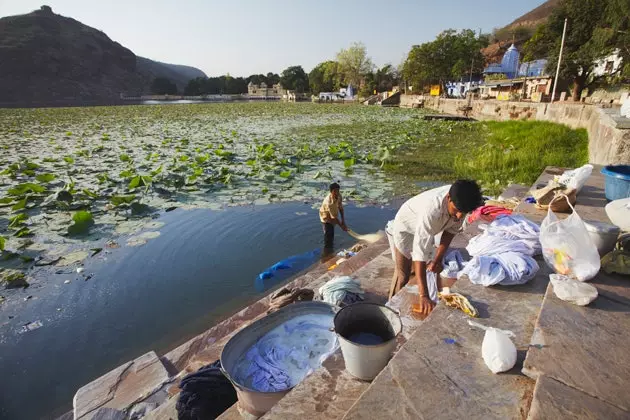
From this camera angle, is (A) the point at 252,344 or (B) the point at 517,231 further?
(B) the point at 517,231

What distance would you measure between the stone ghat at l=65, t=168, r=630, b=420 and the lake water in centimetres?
89

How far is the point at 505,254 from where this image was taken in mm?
2613

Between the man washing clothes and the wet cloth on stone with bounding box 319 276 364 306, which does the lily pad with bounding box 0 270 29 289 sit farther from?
the man washing clothes

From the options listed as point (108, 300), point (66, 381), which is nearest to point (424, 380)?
point (66, 381)

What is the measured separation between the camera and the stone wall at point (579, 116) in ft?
17.0

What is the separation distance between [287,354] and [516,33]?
89.2 m

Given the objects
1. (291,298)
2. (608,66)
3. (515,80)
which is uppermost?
(515,80)

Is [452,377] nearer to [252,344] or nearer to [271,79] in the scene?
[252,344]

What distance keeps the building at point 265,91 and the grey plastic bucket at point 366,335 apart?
83327 millimetres

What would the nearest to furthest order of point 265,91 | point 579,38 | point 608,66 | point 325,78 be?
point 579,38 → point 608,66 → point 325,78 → point 265,91

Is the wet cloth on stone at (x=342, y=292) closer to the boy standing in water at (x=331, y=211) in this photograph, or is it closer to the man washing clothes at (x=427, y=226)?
the man washing clothes at (x=427, y=226)

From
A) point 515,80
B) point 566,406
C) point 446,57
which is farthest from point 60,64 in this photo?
point 566,406

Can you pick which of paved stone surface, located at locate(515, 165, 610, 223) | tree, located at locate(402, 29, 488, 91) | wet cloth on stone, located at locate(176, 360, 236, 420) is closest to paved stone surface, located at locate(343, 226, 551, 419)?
wet cloth on stone, located at locate(176, 360, 236, 420)

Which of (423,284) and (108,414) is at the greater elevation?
(423,284)
